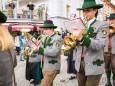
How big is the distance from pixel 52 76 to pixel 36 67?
8.76 feet

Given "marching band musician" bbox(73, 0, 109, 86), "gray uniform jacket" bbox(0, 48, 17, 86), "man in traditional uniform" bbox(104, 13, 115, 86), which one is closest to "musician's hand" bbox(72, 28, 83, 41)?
"marching band musician" bbox(73, 0, 109, 86)

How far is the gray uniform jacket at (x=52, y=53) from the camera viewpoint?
5.46 metres

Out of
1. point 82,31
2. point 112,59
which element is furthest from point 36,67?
point 82,31

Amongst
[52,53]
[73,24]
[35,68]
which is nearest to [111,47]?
[52,53]

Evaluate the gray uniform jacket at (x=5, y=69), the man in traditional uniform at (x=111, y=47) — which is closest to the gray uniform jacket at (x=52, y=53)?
the man in traditional uniform at (x=111, y=47)

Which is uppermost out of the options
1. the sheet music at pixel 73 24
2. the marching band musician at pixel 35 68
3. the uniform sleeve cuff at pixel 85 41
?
the sheet music at pixel 73 24

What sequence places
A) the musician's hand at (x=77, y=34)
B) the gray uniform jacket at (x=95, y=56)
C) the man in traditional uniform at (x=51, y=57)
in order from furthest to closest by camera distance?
the man in traditional uniform at (x=51, y=57)
the gray uniform jacket at (x=95, y=56)
the musician's hand at (x=77, y=34)

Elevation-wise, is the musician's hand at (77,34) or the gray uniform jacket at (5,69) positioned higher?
the musician's hand at (77,34)

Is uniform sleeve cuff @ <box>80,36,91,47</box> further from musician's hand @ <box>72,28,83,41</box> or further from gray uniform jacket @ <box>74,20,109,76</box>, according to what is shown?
gray uniform jacket @ <box>74,20,109,76</box>

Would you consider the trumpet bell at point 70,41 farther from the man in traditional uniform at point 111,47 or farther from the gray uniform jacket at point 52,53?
the man in traditional uniform at point 111,47

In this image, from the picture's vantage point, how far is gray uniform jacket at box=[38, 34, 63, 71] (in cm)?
546

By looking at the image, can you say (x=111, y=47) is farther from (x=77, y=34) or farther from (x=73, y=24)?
(x=77, y=34)

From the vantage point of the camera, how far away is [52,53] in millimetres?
5453

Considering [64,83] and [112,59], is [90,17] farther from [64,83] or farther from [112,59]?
[64,83]
